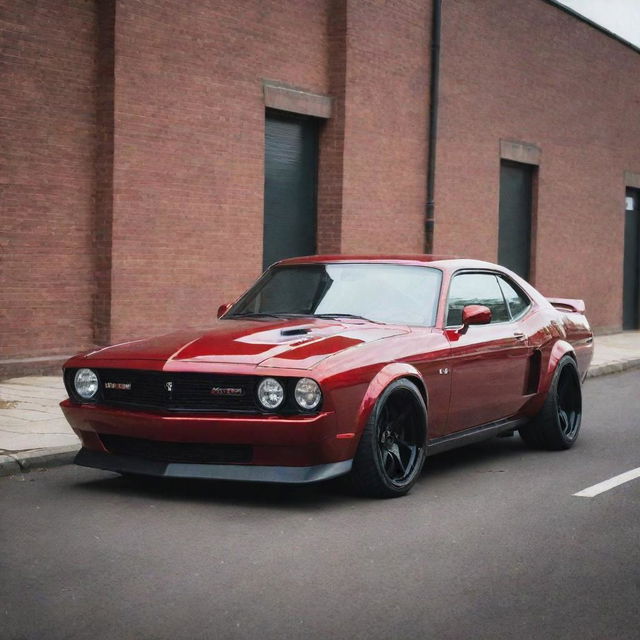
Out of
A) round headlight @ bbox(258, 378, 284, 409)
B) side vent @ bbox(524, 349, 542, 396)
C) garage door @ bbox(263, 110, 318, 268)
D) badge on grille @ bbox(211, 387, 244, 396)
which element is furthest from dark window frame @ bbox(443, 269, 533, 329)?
garage door @ bbox(263, 110, 318, 268)

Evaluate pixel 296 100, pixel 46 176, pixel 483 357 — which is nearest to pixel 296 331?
pixel 483 357

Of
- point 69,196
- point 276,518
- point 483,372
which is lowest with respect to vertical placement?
point 276,518

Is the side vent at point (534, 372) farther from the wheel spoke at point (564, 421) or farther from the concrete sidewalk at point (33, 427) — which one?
the concrete sidewalk at point (33, 427)

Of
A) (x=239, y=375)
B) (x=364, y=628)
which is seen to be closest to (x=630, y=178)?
(x=239, y=375)

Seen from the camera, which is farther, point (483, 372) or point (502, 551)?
point (483, 372)

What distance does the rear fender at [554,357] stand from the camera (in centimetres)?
829

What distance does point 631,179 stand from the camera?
85.8ft

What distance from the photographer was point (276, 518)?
5.95 m

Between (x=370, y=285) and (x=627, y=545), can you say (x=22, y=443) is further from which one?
(x=627, y=545)

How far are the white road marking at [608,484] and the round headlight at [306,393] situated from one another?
1820mm

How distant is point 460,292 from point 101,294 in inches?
245

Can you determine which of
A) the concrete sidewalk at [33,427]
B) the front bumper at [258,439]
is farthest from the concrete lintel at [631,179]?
the front bumper at [258,439]

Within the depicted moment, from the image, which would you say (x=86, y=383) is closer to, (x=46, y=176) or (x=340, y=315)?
(x=340, y=315)

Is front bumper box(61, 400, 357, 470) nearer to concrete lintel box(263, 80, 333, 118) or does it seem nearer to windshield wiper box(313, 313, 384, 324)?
windshield wiper box(313, 313, 384, 324)
